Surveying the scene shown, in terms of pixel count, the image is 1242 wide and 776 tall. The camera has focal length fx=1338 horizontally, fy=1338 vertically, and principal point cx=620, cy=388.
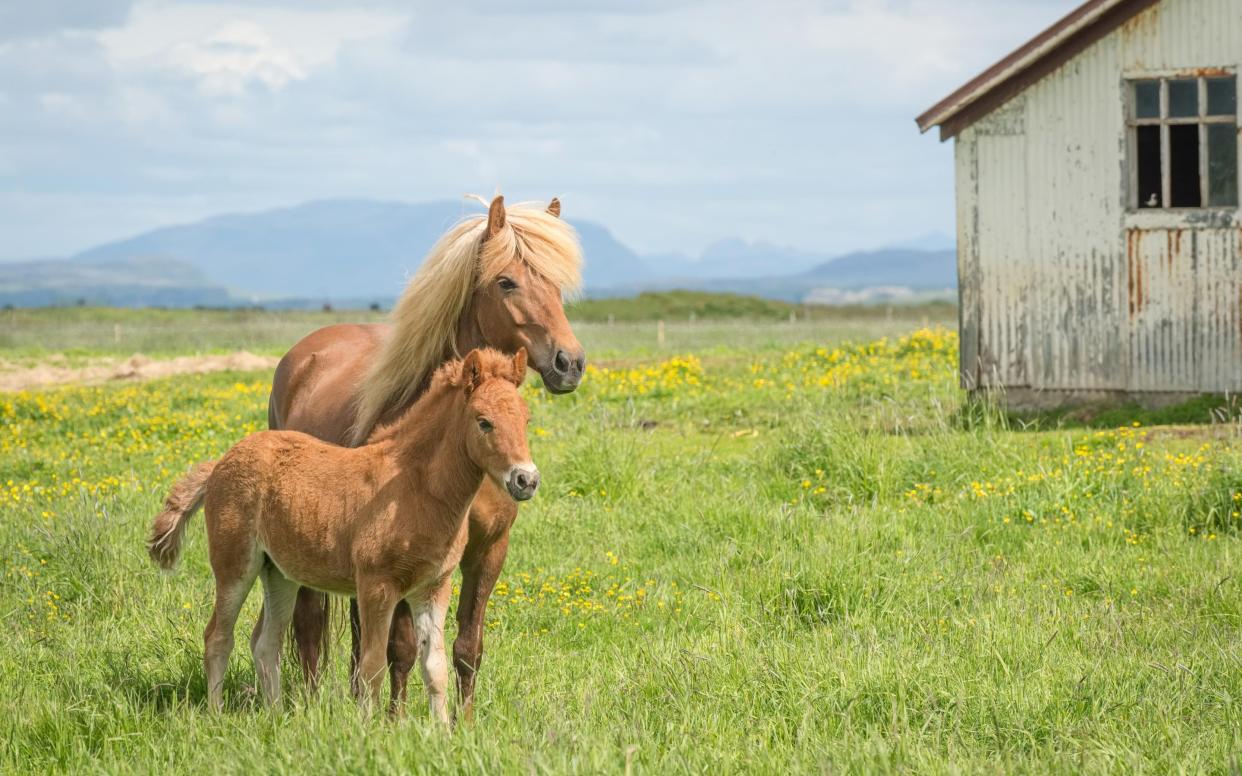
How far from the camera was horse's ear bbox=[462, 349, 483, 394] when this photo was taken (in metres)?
5.36

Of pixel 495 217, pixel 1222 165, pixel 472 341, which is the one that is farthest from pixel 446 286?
pixel 1222 165

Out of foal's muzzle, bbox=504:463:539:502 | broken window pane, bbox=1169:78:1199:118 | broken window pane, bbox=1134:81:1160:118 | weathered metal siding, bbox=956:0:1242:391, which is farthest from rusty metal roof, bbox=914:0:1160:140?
foal's muzzle, bbox=504:463:539:502

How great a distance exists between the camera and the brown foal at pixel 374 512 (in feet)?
17.7

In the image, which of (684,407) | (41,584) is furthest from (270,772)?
(684,407)

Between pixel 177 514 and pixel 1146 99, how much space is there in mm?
12901

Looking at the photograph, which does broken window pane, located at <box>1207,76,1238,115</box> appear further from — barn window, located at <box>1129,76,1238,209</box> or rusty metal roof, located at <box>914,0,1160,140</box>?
rusty metal roof, located at <box>914,0,1160,140</box>

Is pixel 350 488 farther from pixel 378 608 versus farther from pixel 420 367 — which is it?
pixel 420 367

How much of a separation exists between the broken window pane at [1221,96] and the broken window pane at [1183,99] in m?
0.15

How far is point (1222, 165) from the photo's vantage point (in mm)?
15336

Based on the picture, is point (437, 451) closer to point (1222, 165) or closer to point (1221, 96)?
point (1222, 165)

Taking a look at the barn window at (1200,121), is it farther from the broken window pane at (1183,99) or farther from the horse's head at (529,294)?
the horse's head at (529,294)

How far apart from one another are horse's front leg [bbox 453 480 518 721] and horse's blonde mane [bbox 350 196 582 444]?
2.70 feet

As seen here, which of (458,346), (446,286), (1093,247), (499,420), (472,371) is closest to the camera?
Result: (499,420)

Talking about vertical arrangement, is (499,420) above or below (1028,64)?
below
